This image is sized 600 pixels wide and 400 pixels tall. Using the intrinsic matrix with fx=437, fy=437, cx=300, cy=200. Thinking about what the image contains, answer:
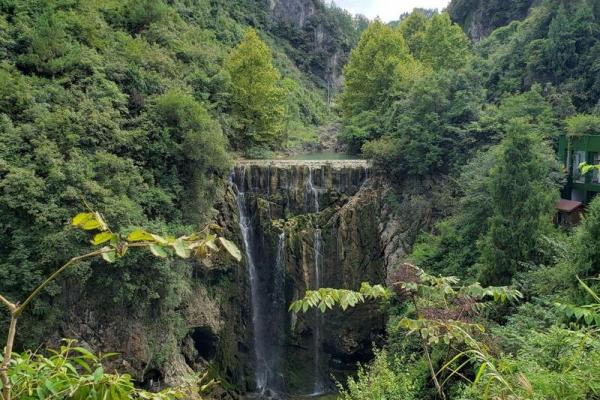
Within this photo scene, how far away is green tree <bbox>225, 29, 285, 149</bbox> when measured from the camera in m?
20.3

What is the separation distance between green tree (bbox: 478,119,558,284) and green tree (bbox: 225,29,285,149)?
1116cm

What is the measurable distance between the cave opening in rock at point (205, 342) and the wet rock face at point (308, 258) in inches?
61.6

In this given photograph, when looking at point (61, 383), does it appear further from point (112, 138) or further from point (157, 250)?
A: point (112, 138)

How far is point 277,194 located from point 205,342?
20.0 ft

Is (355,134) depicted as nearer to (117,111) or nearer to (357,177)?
(357,177)

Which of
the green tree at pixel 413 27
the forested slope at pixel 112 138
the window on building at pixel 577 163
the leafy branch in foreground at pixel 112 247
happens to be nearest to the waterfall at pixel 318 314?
the forested slope at pixel 112 138

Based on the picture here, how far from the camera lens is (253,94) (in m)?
20.4

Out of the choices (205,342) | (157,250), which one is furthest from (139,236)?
(205,342)

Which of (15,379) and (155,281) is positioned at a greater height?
(15,379)

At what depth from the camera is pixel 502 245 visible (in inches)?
480

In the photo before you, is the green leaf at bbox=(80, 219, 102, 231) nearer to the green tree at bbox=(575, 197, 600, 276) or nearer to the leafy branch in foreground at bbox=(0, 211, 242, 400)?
the leafy branch in foreground at bbox=(0, 211, 242, 400)

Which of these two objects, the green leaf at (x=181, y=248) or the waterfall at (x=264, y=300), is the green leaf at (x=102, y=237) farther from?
the waterfall at (x=264, y=300)

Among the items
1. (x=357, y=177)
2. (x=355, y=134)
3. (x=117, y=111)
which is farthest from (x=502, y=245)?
(x=117, y=111)

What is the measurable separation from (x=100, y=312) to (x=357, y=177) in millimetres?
10626
